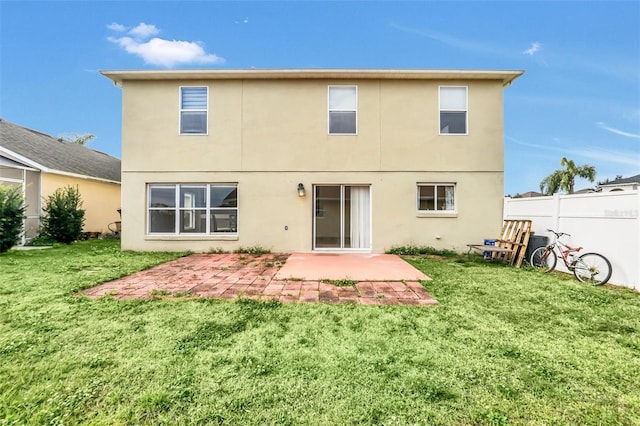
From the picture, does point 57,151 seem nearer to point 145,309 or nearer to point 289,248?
point 289,248

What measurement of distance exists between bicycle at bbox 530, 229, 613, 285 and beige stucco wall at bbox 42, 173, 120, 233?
18.4 meters

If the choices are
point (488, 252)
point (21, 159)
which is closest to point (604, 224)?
point (488, 252)

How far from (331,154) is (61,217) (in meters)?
11.6

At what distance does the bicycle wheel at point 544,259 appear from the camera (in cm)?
718

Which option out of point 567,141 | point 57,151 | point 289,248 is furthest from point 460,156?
point 567,141

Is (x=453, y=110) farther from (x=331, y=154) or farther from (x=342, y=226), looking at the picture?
(x=342, y=226)

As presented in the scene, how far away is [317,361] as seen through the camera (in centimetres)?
276

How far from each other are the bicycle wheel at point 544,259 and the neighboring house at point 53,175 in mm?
17925

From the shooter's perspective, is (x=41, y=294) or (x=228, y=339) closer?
(x=228, y=339)

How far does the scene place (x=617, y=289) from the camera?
18.1ft

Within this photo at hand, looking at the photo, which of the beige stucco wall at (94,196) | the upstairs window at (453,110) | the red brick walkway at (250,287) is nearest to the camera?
the red brick walkway at (250,287)

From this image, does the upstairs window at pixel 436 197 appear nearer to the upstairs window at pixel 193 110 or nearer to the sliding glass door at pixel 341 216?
the sliding glass door at pixel 341 216

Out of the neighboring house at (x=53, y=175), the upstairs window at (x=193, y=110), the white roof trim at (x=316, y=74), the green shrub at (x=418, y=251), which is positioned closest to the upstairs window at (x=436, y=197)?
the green shrub at (x=418, y=251)

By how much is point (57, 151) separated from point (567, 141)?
45.3 metres
